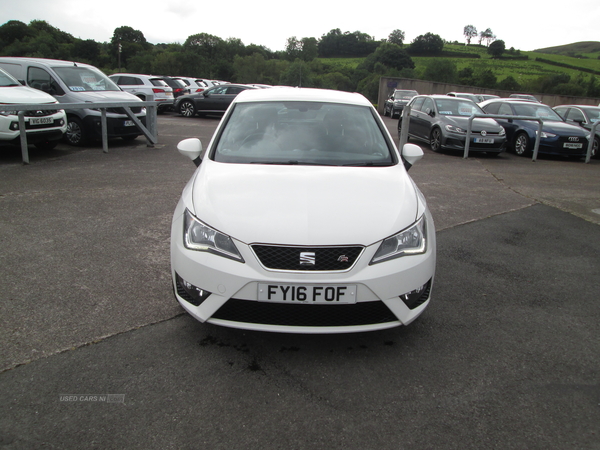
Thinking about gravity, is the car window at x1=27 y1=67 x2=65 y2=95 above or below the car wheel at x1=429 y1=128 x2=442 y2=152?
above

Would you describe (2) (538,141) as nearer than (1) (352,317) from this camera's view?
No

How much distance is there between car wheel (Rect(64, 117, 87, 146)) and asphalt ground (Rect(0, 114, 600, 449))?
19.8ft

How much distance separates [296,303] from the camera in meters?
2.66

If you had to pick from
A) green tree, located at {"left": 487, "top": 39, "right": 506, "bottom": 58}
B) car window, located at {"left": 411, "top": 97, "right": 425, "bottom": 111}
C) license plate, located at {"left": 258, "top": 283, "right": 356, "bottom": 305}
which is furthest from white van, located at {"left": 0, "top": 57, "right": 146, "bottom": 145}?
green tree, located at {"left": 487, "top": 39, "right": 506, "bottom": 58}

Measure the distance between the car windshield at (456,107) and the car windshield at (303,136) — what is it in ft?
31.3

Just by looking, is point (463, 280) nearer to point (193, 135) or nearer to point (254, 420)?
point (254, 420)

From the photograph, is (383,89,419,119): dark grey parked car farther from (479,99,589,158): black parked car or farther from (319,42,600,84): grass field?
(319,42,600,84): grass field

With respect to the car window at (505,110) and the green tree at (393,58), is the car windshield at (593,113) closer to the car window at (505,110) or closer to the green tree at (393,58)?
the car window at (505,110)

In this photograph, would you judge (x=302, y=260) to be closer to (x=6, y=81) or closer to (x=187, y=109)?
(x=6, y=81)

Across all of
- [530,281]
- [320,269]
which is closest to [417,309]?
[320,269]

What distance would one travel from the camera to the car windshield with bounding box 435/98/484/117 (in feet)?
43.0

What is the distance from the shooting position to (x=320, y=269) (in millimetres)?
2695

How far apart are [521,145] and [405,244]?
1170cm

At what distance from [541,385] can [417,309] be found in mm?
790
